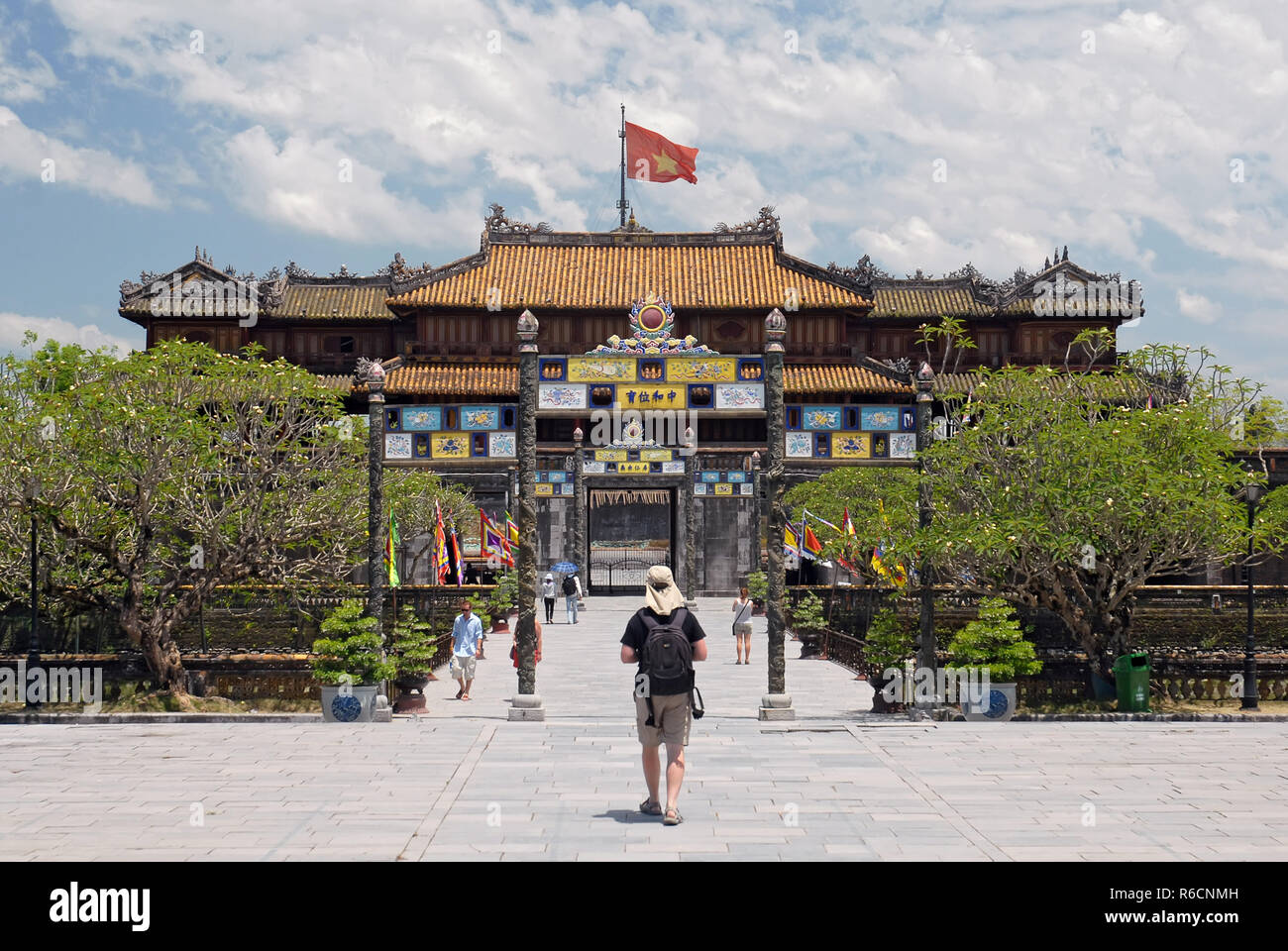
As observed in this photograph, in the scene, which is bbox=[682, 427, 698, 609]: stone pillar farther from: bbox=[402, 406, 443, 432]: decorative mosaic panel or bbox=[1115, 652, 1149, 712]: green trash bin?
bbox=[1115, 652, 1149, 712]: green trash bin

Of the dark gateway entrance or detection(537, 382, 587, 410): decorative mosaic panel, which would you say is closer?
detection(537, 382, 587, 410): decorative mosaic panel

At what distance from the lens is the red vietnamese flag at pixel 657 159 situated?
50.1 meters

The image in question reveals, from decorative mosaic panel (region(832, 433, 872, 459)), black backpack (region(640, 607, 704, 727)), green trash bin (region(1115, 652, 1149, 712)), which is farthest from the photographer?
decorative mosaic panel (region(832, 433, 872, 459))

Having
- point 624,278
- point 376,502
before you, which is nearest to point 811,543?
point 376,502

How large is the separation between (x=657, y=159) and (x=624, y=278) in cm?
490

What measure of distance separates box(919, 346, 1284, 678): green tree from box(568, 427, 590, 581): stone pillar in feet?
88.2

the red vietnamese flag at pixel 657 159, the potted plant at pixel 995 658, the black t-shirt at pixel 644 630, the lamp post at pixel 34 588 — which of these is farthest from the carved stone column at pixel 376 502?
the red vietnamese flag at pixel 657 159

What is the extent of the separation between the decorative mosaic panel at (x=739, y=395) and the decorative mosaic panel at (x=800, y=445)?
1.72m

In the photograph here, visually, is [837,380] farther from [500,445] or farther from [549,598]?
[549,598]

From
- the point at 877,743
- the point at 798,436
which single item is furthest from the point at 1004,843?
the point at 798,436

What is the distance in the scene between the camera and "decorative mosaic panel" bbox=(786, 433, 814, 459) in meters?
46.5

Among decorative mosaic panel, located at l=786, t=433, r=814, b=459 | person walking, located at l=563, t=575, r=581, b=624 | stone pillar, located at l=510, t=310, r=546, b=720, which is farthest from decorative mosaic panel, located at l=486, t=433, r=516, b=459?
stone pillar, located at l=510, t=310, r=546, b=720

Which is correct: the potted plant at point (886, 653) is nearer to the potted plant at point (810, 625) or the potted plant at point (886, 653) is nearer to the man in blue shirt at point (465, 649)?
the man in blue shirt at point (465, 649)

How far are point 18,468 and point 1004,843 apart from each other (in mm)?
14480
